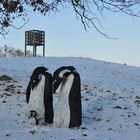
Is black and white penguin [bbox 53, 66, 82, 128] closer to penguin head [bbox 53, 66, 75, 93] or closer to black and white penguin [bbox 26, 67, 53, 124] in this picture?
penguin head [bbox 53, 66, 75, 93]

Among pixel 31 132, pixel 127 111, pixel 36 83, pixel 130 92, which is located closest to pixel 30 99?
pixel 36 83

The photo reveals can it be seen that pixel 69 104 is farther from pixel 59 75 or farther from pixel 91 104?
pixel 91 104

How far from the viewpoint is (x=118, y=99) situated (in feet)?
63.4

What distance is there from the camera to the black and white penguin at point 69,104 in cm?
1498

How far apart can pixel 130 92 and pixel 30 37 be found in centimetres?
2048

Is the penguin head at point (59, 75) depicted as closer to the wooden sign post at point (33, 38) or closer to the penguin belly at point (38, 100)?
the penguin belly at point (38, 100)

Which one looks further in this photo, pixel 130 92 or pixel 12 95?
pixel 130 92

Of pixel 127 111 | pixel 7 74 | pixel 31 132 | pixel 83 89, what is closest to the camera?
pixel 31 132

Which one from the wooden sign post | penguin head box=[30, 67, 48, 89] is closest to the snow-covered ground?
penguin head box=[30, 67, 48, 89]

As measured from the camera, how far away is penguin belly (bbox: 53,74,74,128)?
49.2 ft

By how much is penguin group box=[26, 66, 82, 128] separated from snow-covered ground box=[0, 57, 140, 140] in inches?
13.0

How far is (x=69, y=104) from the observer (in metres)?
15.0

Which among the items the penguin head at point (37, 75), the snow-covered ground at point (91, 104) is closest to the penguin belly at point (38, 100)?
the penguin head at point (37, 75)

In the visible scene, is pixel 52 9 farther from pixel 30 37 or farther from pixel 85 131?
pixel 30 37
